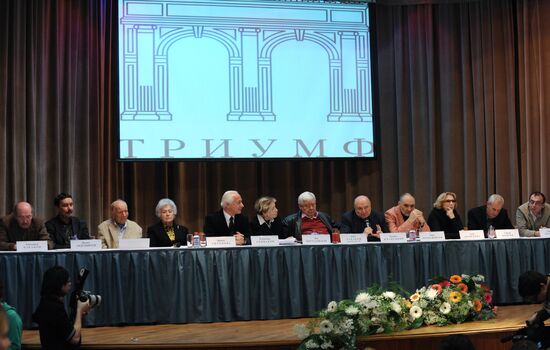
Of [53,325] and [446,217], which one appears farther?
[446,217]

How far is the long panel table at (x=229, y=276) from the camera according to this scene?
516cm

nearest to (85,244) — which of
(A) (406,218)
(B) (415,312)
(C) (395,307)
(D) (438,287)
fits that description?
(C) (395,307)

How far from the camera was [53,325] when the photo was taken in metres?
3.73

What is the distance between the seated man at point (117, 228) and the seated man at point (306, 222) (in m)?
1.25

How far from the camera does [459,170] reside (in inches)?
310

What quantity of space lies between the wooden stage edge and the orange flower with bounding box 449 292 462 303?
0.17 metres

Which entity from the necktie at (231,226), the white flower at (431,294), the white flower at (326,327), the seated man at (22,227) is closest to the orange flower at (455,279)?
the white flower at (431,294)

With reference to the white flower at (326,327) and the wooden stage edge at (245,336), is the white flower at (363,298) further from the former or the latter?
the white flower at (326,327)

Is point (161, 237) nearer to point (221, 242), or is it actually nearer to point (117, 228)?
point (117, 228)

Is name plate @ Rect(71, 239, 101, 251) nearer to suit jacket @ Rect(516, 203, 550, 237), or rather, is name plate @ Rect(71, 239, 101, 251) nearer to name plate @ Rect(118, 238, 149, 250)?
name plate @ Rect(118, 238, 149, 250)

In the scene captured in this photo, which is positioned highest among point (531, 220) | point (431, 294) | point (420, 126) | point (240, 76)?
point (240, 76)

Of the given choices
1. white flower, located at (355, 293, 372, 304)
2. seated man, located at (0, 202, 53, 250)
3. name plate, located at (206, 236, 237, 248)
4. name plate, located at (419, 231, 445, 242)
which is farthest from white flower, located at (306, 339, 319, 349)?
seated man, located at (0, 202, 53, 250)

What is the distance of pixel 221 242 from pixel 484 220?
2.52 metres

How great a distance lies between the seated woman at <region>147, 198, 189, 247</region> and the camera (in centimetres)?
574
